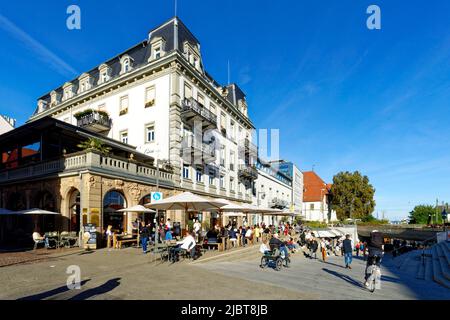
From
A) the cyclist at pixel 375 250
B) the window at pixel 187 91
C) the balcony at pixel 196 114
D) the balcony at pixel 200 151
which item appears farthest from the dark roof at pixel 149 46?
the cyclist at pixel 375 250

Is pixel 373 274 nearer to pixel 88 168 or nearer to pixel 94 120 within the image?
pixel 88 168

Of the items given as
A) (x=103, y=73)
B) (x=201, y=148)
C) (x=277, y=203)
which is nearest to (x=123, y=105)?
(x=103, y=73)

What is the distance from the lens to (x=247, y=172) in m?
36.7

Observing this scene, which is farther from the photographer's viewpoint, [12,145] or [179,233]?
[12,145]

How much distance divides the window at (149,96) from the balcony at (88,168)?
673 centimetres

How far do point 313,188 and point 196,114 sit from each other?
195 ft

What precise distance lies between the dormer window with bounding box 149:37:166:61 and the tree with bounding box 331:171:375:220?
165ft

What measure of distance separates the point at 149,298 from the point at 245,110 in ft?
115

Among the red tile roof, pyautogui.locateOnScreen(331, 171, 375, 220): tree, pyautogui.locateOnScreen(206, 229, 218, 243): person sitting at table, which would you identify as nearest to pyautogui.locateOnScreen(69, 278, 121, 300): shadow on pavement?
pyautogui.locateOnScreen(206, 229, 218, 243): person sitting at table

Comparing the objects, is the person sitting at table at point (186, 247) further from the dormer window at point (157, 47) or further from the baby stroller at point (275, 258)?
the dormer window at point (157, 47)

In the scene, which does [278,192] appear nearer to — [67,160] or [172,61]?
[172,61]

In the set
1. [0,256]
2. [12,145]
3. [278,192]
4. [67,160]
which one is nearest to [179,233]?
[67,160]

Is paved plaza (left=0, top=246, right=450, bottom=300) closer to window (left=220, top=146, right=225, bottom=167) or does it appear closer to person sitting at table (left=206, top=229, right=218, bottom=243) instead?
person sitting at table (left=206, top=229, right=218, bottom=243)
